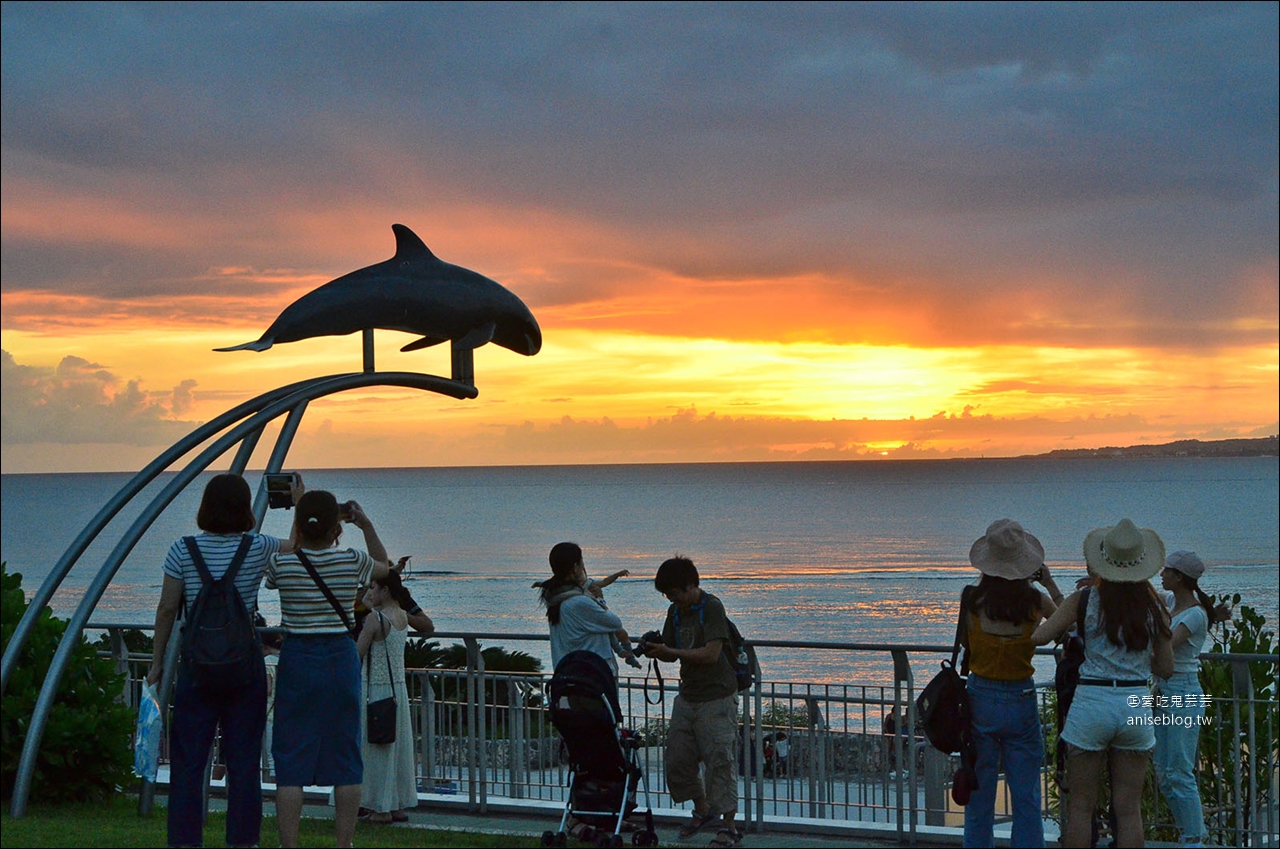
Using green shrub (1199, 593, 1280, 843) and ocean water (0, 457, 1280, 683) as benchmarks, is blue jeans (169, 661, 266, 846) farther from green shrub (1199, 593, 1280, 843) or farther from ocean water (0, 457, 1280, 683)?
ocean water (0, 457, 1280, 683)

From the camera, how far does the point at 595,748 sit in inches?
296

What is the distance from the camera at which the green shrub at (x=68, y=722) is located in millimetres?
8094

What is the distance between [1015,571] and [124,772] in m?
5.72

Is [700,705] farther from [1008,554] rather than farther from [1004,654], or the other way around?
[1008,554]

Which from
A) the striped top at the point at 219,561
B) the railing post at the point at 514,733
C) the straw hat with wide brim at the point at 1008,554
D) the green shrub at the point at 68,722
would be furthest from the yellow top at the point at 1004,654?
the green shrub at the point at 68,722

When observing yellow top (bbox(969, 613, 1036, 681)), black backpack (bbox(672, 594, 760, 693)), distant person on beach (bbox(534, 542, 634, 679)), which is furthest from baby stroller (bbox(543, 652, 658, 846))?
yellow top (bbox(969, 613, 1036, 681))

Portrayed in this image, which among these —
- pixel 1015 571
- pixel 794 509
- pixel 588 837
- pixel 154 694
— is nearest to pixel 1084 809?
pixel 1015 571

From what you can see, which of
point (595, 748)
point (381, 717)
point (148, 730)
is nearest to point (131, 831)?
point (148, 730)

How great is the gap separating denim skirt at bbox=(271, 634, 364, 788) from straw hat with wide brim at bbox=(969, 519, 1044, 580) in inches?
124

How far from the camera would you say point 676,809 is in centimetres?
867

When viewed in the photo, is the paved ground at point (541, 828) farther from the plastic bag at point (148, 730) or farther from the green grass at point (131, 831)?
the plastic bag at point (148, 730)

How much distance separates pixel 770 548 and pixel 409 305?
321ft

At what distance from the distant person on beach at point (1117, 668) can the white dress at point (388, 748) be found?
4054 millimetres

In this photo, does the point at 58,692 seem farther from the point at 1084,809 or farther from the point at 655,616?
the point at 655,616
